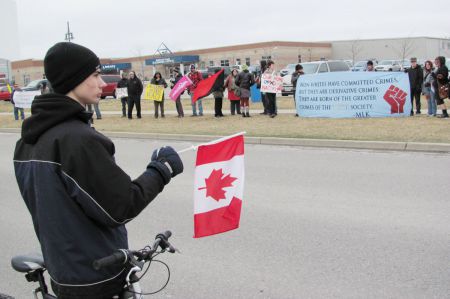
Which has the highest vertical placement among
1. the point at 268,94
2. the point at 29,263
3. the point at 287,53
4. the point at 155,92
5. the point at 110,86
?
the point at 287,53

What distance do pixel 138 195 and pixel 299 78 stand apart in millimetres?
15625

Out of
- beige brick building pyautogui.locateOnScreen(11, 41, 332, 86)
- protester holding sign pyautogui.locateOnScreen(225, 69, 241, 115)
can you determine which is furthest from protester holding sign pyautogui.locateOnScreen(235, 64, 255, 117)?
beige brick building pyautogui.locateOnScreen(11, 41, 332, 86)

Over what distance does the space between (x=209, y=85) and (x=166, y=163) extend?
54.8ft

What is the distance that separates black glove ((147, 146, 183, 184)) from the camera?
233 centimetres

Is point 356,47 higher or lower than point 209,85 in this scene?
higher

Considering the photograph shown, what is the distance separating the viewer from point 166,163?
Result: 235 centimetres

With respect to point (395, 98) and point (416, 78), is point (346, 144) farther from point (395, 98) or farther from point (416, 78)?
point (416, 78)

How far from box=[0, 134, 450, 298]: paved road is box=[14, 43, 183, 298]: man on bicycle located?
225 centimetres

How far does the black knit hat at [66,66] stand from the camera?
2.19 m

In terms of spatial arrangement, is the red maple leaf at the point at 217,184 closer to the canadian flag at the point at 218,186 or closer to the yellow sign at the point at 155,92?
the canadian flag at the point at 218,186

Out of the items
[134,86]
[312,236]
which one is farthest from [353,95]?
[312,236]

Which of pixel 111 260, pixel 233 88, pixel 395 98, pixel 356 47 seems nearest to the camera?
pixel 111 260

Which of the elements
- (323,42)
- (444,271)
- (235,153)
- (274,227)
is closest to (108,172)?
(235,153)

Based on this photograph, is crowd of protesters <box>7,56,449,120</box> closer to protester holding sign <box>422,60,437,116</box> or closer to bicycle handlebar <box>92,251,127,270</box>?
protester holding sign <box>422,60,437,116</box>
